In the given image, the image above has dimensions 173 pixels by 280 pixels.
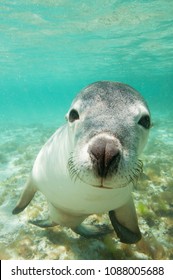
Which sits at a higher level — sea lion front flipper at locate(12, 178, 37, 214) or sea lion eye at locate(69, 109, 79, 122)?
A: sea lion eye at locate(69, 109, 79, 122)

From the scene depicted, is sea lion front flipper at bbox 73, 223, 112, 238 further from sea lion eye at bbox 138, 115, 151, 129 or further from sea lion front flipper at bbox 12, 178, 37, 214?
sea lion eye at bbox 138, 115, 151, 129

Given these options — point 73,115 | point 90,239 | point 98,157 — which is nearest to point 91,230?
point 90,239

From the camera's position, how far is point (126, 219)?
12.4 ft

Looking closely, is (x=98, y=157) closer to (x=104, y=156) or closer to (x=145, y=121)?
(x=104, y=156)

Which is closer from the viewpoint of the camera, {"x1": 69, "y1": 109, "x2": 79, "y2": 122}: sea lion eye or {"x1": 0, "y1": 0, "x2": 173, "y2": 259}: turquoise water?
{"x1": 69, "y1": 109, "x2": 79, "y2": 122}: sea lion eye

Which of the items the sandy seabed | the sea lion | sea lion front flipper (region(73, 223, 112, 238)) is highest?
the sea lion

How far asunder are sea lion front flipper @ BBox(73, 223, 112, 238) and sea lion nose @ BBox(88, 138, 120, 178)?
2654 millimetres

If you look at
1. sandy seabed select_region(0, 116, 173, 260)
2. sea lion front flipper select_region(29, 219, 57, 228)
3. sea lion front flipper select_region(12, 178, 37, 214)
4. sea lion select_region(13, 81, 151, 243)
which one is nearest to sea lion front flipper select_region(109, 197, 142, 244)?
sea lion select_region(13, 81, 151, 243)

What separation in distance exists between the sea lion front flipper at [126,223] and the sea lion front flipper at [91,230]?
670 millimetres

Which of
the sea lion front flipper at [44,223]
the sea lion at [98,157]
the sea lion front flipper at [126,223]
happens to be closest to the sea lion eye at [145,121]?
the sea lion at [98,157]

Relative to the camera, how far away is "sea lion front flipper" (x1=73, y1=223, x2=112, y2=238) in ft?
13.9

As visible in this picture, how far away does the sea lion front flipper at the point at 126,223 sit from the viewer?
12.0ft

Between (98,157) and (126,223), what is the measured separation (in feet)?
7.45

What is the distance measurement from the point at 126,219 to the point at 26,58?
90.9 ft
